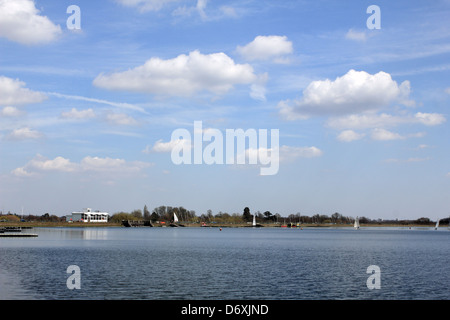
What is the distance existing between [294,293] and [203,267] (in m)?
31.8

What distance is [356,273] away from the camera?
7888 cm

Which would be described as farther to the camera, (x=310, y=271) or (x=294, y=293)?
(x=310, y=271)
